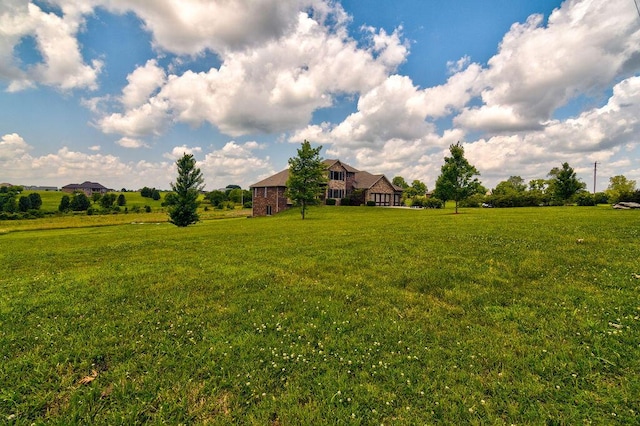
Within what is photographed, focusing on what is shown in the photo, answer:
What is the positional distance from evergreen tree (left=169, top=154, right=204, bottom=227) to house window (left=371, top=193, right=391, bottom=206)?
36.2 metres

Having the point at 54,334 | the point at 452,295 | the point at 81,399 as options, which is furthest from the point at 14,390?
the point at 452,295

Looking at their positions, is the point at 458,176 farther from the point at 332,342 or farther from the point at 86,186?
the point at 86,186

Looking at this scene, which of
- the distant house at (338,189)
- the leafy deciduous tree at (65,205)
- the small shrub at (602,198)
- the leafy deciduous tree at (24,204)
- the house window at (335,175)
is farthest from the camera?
the leafy deciduous tree at (65,205)

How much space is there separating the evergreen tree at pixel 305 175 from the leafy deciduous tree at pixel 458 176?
16093 millimetres

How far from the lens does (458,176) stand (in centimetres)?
3616

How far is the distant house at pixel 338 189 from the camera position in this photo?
54.8 m

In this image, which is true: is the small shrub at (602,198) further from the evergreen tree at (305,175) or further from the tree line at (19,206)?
the tree line at (19,206)

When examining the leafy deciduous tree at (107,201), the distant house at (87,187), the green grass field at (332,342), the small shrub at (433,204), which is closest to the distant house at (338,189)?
the small shrub at (433,204)

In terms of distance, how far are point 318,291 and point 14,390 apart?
6033 mm

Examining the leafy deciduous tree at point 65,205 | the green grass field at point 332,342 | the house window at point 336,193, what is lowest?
the green grass field at point 332,342

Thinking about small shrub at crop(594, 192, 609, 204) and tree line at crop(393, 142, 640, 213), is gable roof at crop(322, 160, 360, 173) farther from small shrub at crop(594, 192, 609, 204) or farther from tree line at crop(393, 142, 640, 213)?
small shrub at crop(594, 192, 609, 204)

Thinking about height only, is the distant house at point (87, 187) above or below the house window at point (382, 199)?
above

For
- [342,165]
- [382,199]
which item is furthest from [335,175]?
[382,199]

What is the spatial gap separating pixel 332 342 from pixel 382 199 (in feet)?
187
